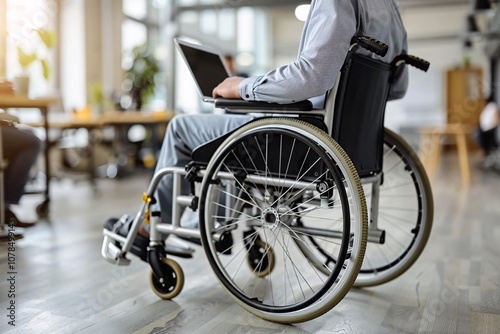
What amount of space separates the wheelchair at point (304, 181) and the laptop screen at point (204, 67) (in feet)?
0.67

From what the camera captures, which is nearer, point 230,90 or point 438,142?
point 230,90

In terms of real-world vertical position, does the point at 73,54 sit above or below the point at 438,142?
above

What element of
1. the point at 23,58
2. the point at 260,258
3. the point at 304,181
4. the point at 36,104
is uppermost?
the point at 23,58

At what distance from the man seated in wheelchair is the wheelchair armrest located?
0.07ft

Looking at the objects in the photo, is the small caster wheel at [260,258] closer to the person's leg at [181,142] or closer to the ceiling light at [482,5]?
the person's leg at [181,142]

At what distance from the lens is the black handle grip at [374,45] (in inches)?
53.0

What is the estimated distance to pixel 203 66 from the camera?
1713 millimetres

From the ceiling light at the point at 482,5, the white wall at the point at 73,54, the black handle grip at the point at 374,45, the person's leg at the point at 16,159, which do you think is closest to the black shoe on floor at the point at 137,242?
the black handle grip at the point at 374,45

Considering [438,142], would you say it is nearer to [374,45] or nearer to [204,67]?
[204,67]

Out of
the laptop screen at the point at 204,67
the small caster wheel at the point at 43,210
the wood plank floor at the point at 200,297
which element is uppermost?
the laptop screen at the point at 204,67

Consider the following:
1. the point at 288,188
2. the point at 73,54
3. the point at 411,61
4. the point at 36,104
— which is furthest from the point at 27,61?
the point at 73,54

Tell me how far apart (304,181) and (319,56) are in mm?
313

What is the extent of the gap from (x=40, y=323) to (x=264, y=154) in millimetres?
717

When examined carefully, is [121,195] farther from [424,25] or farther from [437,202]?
[424,25]
